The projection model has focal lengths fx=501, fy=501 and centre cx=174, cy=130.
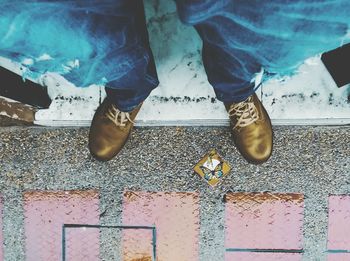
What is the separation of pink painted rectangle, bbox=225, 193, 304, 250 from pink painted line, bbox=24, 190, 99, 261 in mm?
486

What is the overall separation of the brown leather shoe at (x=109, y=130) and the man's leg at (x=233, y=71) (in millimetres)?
343

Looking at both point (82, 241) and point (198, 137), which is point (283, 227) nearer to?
point (198, 137)

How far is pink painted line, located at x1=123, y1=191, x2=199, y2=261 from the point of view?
5.85 feet

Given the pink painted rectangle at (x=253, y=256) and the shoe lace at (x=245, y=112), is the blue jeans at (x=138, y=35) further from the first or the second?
the pink painted rectangle at (x=253, y=256)

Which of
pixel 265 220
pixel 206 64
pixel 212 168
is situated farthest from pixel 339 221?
pixel 206 64

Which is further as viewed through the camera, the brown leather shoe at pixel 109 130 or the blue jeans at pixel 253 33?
the brown leather shoe at pixel 109 130

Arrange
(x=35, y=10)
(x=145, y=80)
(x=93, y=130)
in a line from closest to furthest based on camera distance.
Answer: (x=35, y=10)
(x=145, y=80)
(x=93, y=130)

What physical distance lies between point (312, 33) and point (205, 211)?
92cm

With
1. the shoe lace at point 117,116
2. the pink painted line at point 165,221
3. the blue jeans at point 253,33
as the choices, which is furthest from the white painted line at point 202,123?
the blue jeans at point 253,33

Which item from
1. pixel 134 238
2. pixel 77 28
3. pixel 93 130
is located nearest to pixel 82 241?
pixel 134 238

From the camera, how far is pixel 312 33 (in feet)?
3.33

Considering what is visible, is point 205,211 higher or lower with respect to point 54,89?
lower

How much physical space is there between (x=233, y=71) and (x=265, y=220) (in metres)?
0.76

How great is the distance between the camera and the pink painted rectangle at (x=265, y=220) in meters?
1.76
